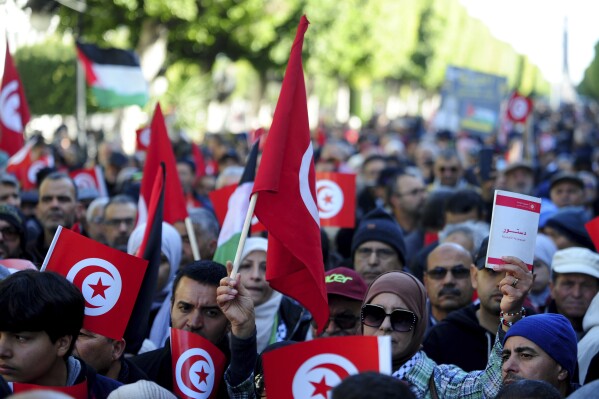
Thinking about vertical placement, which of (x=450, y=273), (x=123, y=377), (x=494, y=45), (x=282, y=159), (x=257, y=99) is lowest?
(x=123, y=377)

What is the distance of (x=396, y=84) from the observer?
70250 mm

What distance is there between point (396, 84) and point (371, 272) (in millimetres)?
63880

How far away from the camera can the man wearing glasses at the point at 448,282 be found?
6484mm

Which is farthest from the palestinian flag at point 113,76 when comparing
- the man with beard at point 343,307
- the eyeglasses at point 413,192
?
the man with beard at point 343,307

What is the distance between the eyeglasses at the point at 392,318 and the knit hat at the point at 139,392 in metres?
1.08

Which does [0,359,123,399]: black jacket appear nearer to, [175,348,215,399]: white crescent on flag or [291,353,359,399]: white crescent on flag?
[175,348,215,399]: white crescent on flag

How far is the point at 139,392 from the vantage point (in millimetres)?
3822

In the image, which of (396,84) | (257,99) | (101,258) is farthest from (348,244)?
(396,84)

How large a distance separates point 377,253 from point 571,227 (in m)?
1.81

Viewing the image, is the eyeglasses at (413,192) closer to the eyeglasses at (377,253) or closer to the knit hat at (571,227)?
the knit hat at (571,227)

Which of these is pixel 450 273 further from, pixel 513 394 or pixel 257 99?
pixel 257 99

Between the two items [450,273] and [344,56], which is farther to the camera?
[344,56]

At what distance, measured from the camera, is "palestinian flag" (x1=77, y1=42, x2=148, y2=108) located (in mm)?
15305

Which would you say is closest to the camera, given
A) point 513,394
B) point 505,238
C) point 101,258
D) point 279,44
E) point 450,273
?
point 513,394
